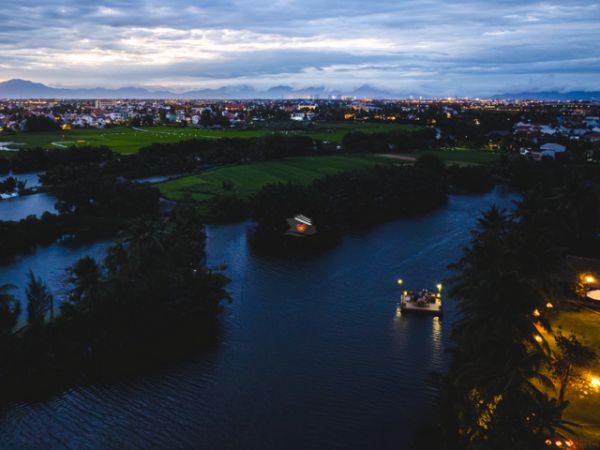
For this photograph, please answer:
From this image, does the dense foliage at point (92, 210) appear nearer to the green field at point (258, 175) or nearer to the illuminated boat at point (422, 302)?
the green field at point (258, 175)

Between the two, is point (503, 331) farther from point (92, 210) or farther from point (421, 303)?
point (92, 210)

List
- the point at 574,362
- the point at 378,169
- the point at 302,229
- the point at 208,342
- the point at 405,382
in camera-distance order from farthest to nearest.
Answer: the point at 378,169 → the point at 302,229 → the point at 208,342 → the point at 405,382 → the point at 574,362

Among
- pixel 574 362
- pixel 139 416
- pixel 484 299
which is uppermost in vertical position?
pixel 484 299

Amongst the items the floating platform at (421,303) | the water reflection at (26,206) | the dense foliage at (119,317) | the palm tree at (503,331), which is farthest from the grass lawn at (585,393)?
the water reflection at (26,206)

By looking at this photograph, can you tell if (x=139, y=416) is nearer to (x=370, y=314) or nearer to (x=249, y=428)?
(x=249, y=428)

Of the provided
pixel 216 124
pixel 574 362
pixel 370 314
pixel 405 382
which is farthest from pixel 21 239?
pixel 216 124

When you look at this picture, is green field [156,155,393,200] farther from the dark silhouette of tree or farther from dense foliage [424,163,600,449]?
the dark silhouette of tree

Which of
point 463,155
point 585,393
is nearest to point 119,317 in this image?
point 585,393
